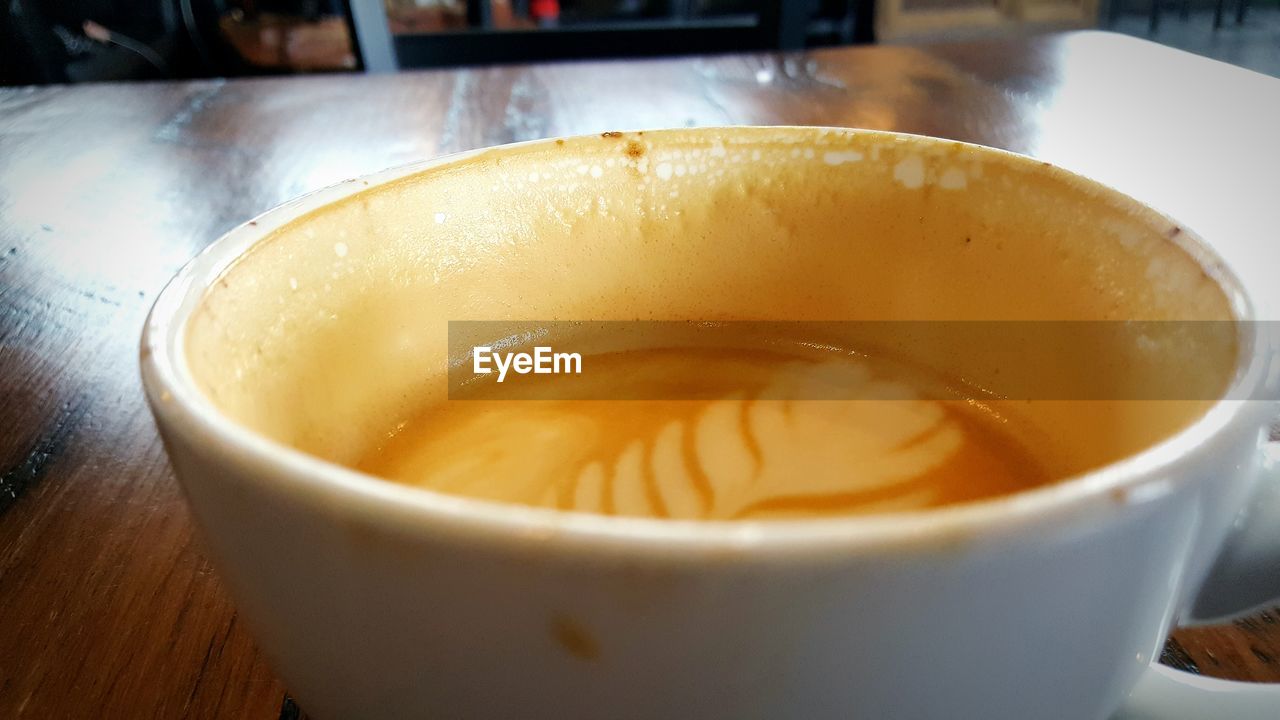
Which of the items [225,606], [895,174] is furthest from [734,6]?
[225,606]

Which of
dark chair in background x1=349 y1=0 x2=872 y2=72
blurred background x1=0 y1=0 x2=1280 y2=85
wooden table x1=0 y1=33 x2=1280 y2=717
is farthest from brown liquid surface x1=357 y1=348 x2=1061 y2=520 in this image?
dark chair in background x1=349 y1=0 x2=872 y2=72

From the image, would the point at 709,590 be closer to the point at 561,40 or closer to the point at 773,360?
the point at 773,360

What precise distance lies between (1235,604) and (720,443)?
20 centimetres

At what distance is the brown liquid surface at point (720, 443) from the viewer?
36 centimetres

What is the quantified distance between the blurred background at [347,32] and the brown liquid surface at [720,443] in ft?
4.99

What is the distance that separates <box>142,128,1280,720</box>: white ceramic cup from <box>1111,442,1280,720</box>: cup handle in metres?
0.02

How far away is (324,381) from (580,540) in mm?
248

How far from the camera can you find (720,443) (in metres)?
0.40

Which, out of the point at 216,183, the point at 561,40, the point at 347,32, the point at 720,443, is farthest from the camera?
the point at 561,40

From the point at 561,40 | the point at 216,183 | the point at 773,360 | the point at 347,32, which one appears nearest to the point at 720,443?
the point at 773,360

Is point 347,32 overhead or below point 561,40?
overhead

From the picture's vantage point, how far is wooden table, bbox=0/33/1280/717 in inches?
13.2

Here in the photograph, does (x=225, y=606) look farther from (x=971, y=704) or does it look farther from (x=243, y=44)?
(x=243, y=44)

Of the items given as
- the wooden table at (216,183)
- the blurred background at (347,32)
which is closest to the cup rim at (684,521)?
the wooden table at (216,183)
